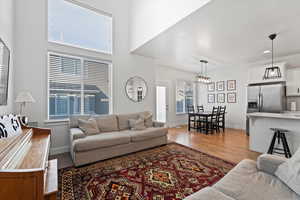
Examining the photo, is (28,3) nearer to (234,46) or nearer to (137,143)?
(137,143)

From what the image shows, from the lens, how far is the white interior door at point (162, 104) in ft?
20.2

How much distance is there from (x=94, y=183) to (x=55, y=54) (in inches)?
120

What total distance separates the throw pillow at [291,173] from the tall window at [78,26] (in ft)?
14.2

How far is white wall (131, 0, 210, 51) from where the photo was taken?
2562 mm

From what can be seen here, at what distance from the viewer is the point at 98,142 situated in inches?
104

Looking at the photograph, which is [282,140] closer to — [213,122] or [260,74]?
[213,122]

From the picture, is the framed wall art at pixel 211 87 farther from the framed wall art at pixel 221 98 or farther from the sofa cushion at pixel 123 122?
the sofa cushion at pixel 123 122

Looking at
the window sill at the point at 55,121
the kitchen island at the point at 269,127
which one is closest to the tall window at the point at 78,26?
the window sill at the point at 55,121

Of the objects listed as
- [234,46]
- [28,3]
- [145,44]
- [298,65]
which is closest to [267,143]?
[234,46]

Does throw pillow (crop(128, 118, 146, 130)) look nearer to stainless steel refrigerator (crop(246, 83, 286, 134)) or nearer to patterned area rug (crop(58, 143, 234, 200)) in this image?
patterned area rug (crop(58, 143, 234, 200))

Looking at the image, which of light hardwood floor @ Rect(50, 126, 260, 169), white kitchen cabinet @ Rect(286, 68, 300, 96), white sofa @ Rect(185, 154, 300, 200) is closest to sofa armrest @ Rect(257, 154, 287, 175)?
white sofa @ Rect(185, 154, 300, 200)

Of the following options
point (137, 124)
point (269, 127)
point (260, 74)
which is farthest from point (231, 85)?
point (137, 124)

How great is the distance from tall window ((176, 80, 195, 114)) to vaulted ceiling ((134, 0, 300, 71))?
1830 mm

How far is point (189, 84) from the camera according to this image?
720 cm
